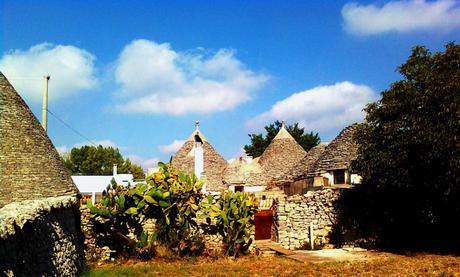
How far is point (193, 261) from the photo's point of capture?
576 inches

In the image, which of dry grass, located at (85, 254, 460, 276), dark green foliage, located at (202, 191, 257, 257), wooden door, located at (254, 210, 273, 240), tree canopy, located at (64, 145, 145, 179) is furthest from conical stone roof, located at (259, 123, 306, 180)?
tree canopy, located at (64, 145, 145, 179)

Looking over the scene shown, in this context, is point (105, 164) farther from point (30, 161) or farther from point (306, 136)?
point (30, 161)

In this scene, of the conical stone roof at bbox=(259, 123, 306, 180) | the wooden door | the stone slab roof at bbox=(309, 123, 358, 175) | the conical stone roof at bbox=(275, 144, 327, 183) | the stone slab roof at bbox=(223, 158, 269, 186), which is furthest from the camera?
the conical stone roof at bbox=(259, 123, 306, 180)

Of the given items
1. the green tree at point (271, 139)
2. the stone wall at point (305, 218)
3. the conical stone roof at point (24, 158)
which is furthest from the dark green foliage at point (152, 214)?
the green tree at point (271, 139)

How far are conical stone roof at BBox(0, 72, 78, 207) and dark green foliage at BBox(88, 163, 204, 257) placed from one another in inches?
57.6

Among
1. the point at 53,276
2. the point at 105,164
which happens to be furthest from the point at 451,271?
the point at 105,164

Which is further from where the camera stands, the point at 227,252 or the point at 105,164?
the point at 105,164

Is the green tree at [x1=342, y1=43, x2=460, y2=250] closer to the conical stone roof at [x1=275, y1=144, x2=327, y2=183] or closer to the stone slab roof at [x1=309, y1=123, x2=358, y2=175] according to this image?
the stone slab roof at [x1=309, y1=123, x2=358, y2=175]

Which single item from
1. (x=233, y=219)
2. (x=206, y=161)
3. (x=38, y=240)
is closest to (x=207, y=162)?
(x=206, y=161)

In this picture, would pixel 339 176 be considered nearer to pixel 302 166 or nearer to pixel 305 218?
pixel 302 166

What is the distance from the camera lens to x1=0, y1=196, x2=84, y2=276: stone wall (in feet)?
20.5

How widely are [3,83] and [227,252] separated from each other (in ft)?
29.8

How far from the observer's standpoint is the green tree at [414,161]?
560 inches

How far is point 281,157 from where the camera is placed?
3459 centimetres
